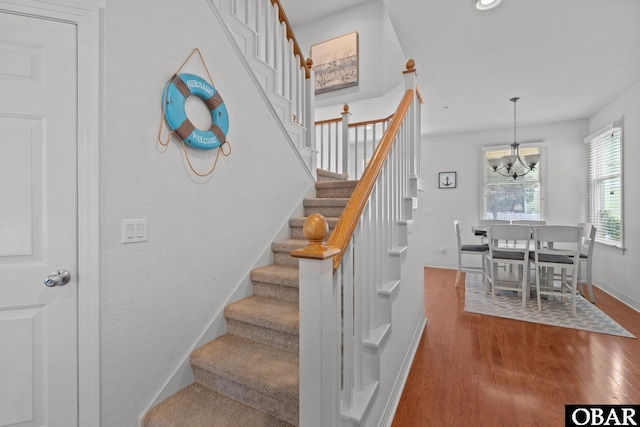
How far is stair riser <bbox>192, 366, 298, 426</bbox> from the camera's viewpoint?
4.35 feet

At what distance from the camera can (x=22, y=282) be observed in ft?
3.91

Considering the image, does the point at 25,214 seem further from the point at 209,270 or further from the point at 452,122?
the point at 452,122

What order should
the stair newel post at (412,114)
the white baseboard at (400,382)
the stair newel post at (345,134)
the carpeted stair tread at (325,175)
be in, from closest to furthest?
the white baseboard at (400,382), the stair newel post at (412,114), the carpeted stair tread at (325,175), the stair newel post at (345,134)

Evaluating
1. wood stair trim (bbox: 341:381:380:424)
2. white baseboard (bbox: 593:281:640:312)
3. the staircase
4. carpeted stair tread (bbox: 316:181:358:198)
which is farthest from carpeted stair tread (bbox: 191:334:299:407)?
white baseboard (bbox: 593:281:640:312)

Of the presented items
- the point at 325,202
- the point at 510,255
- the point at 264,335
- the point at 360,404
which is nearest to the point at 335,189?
the point at 325,202

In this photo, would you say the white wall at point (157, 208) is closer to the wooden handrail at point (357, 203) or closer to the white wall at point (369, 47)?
the wooden handrail at point (357, 203)

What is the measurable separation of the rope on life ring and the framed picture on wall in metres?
2.91

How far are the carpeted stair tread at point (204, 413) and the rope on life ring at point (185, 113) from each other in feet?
4.08

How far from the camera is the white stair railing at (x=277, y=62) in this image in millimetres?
2076

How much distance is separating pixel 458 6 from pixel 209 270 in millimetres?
2724

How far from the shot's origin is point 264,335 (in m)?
1.71

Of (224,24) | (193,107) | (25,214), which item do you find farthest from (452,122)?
(25,214)

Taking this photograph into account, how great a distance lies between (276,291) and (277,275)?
0.41 ft

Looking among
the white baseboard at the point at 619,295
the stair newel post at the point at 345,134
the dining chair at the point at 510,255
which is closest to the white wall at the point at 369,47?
the stair newel post at the point at 345,134
